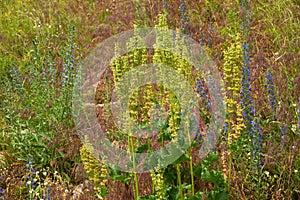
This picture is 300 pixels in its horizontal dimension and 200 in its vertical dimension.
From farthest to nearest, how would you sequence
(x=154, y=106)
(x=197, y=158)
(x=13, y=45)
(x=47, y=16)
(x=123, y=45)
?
(x=47, y=16) < (x=13, y=45) < (x=123, y=45) < (x=197, y=158) < (x=154, y=106)

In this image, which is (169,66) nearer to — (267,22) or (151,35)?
(151,35)

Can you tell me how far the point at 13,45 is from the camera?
5.71 m

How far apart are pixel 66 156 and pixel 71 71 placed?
2.73 feet

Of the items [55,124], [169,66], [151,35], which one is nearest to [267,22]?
[151,35]

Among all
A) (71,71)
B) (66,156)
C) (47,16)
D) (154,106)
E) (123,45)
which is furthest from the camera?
(47,16)

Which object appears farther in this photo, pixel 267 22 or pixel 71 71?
pixel 267 22

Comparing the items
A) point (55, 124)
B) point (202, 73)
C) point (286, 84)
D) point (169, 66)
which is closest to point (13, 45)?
point (55, 124)

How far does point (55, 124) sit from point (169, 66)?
189 cm

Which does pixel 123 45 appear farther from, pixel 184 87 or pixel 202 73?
pixel 184 87

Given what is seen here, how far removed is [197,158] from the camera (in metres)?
2.95

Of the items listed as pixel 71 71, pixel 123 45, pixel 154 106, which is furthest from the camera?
pixel 123 45

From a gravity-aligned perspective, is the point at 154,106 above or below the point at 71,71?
below

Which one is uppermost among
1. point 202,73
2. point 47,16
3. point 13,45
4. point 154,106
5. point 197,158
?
point 47,16

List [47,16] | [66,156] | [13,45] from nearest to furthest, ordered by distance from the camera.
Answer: [66,156] → [13,45] → [47,16]
